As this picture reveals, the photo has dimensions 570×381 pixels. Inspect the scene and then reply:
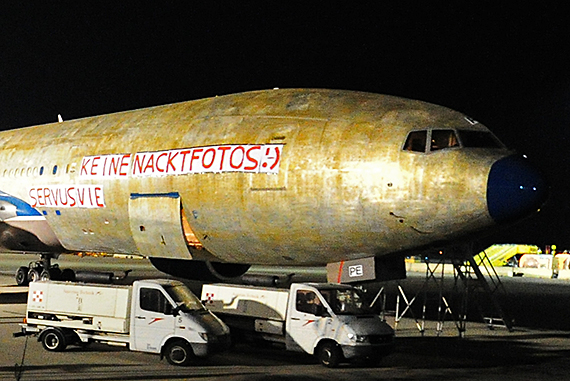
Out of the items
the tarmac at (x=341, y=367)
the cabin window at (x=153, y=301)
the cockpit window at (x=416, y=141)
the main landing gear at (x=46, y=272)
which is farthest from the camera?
the main landing gear at (x=46, y=272)

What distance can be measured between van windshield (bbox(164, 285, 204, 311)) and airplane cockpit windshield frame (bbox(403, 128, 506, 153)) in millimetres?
5511

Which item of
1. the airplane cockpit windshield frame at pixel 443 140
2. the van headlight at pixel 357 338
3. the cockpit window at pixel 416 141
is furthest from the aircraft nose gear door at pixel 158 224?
the airplane cockpit windshield frame at pixel 443 140

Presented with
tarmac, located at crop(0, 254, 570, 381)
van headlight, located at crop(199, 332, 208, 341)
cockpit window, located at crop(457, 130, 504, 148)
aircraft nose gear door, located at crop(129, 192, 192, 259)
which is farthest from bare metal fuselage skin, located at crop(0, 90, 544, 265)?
van headlight, located at crop(199, 332, 208, 341)

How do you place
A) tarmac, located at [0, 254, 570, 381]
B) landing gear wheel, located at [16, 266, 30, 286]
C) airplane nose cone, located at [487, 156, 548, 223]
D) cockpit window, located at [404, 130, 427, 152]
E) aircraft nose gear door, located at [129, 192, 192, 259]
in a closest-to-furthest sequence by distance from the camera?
tarmac, located at [0, 254, 570, 381] < airplane nose cone, located at [487, 156, 548, 223] < cockpit window, located at [404, 130, 427, 152] < aircraft nose gear door, located at [129, 192, 192, 259] < landing gear wheel, located at [16, 266, 30, 286]

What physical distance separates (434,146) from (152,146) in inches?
283

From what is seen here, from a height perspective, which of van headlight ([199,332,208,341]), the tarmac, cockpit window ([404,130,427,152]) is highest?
cockpit window ([404,130,427,152])

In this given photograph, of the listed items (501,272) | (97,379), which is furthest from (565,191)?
(97,379)

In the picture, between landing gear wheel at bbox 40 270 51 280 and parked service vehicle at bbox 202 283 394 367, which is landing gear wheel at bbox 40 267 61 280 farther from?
parked service vehicle at bbox 202 283 394 367

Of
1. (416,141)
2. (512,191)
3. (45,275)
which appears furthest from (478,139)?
(45,275)

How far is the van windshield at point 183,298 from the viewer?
16625mm

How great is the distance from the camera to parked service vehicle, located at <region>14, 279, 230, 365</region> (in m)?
15.9

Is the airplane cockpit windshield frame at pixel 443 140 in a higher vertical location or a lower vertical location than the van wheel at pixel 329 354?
higher

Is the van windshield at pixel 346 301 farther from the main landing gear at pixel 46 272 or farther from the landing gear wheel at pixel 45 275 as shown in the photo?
the landing gear wheel at pixel 45 275

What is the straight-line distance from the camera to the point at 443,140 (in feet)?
53.1
